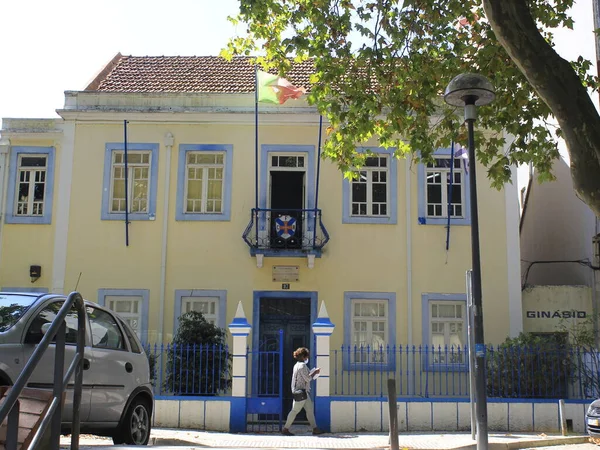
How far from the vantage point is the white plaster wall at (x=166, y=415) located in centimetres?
1420

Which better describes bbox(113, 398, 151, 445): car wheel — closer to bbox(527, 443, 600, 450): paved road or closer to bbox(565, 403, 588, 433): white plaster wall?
bbox(527, 443, 600, 450): paved road

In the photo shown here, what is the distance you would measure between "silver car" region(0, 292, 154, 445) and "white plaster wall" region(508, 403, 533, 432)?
7.53m

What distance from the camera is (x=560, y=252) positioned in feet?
65.0

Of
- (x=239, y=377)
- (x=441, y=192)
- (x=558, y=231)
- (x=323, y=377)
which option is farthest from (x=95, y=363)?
(x=558, y=231)

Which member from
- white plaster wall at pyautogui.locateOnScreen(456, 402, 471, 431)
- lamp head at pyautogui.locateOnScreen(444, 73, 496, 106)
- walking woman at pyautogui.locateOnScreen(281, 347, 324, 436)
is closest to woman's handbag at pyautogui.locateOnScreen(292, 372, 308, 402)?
walking woman at pyautogui.locateOnScreen(281, 347, 324, 436)

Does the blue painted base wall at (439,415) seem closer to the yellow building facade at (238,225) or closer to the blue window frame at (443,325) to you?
the blue window frame at (443,325)

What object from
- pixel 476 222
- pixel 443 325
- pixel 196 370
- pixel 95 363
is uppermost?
pixel 476 222

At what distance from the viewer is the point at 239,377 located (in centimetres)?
1427

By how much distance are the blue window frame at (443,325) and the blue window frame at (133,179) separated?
6.71m

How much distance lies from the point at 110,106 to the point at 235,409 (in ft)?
27.1

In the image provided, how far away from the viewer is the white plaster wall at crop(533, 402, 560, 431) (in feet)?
46.3

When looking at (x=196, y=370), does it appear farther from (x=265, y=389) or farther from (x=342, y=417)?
(x=342, y=417)

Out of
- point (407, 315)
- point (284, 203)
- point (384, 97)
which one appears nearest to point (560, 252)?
point (407, 315)

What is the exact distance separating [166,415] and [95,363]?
20.8ft
